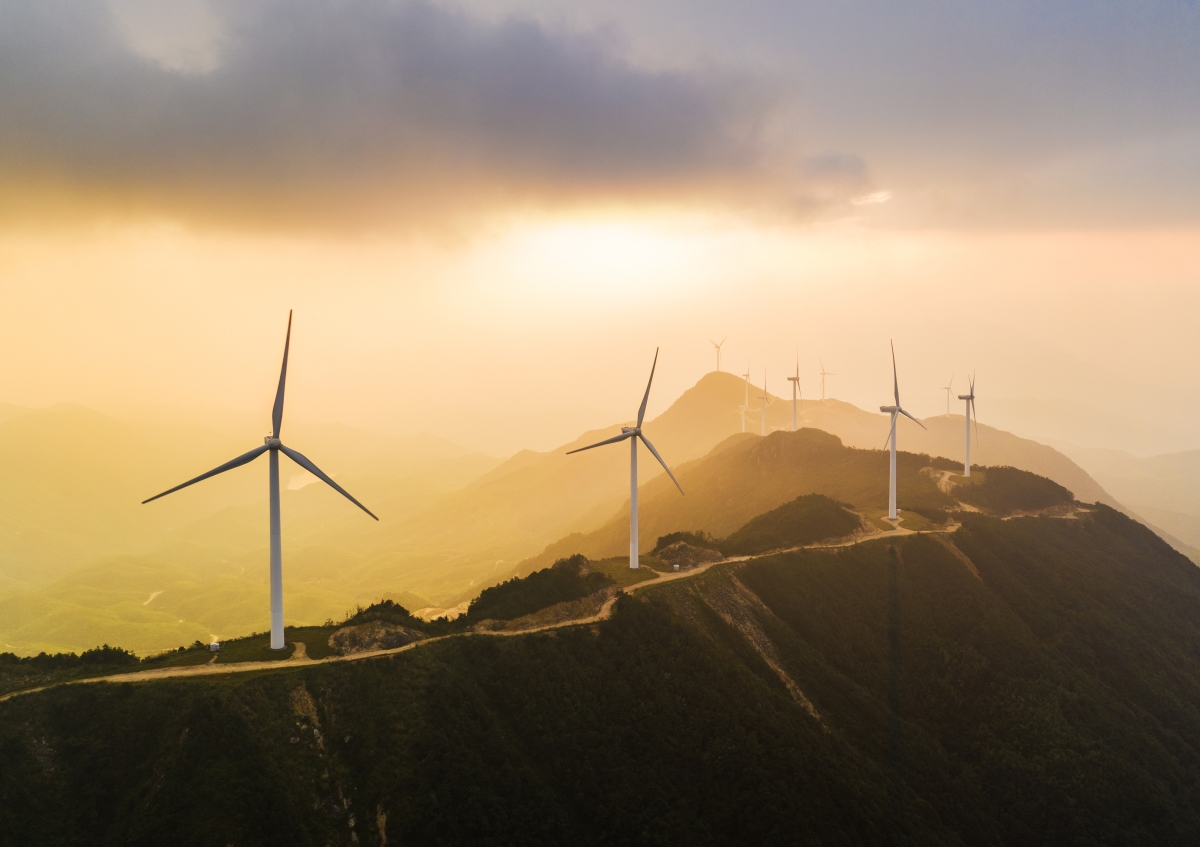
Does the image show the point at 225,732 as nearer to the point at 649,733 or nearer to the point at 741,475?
the point at 649,733

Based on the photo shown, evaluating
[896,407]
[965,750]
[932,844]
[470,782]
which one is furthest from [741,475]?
[470,782]

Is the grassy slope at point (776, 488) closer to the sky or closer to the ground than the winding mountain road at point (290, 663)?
closer to the sky

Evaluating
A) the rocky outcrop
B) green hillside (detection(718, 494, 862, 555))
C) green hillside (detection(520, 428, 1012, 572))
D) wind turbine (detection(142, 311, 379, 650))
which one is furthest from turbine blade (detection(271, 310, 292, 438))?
green hillside (detection(520, 428, 1012, 572))

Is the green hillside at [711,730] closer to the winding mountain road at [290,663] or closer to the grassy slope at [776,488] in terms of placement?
the winding mountain road at [290,663]

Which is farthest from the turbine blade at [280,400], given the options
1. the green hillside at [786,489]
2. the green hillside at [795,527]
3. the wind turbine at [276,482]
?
the green hillside at [786,489]

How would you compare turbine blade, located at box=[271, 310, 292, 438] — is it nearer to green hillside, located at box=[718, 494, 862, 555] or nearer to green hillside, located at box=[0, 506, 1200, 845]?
green hillside, located at box=[0, 506, 1200, 845]
